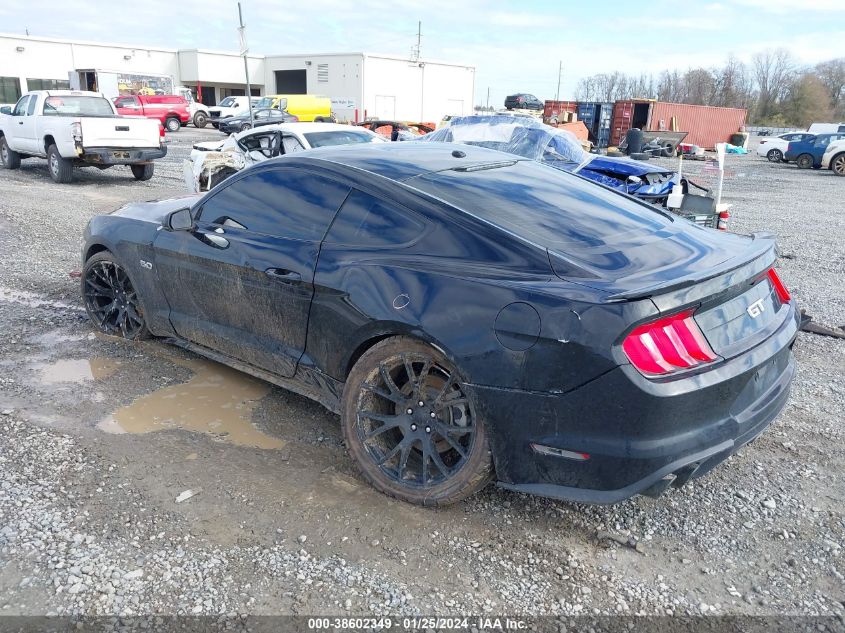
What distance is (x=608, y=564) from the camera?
2.79 m

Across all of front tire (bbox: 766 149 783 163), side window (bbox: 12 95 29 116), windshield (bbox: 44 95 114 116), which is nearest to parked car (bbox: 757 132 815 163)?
front tire (bbox: 766 149 783 163)

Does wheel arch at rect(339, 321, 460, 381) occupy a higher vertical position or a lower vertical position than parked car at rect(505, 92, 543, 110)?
lower

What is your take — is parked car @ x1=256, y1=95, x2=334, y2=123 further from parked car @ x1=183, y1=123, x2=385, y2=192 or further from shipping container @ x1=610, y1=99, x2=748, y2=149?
parked car @ x1=183, y1=123, x2=385, y2=192

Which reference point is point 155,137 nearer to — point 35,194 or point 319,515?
point 35,194

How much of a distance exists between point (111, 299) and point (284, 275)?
2.35 meters

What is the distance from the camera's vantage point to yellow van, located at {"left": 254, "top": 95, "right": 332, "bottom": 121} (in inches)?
1336

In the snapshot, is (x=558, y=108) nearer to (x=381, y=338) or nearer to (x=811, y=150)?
(x=811, y=150)

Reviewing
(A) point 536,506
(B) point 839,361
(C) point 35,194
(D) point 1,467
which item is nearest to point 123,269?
(D) point 1,467

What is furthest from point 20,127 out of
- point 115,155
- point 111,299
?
point 111,299

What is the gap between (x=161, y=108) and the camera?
110 feet

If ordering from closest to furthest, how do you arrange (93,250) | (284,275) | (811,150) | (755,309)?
(755,309) < (284,275) < (93,250) < (811,150)

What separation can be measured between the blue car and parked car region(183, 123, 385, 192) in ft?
4.76

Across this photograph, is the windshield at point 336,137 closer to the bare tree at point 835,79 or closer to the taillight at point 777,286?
the taillight at point 777,286

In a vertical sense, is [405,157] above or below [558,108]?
below
